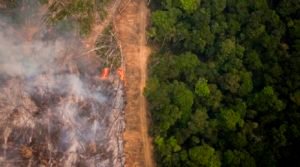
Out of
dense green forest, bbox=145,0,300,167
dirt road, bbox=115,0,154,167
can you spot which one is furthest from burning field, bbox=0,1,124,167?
dense green forest, bbox=145,0,300,167

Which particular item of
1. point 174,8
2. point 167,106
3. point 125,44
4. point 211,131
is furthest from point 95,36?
point 211,131

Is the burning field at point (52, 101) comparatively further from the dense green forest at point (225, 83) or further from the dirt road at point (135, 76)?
the dense green forest at point (225, 83)

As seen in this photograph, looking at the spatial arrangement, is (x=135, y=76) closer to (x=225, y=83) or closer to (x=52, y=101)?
(x=52, y=101)

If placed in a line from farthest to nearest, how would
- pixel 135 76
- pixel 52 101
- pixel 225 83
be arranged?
pixel 135 76
pixel 225 83
pixel 52 101

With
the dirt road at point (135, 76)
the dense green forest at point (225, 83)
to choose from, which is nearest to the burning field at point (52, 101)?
Result: the dirt road at point (135, 76)

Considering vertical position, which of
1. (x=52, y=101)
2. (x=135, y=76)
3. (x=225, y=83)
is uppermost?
(x=135, y=76)

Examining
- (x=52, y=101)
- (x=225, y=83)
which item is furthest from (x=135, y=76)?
(x=225, y=83)

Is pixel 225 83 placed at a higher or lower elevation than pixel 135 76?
lower

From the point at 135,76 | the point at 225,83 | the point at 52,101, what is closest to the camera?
the point at 52,101
